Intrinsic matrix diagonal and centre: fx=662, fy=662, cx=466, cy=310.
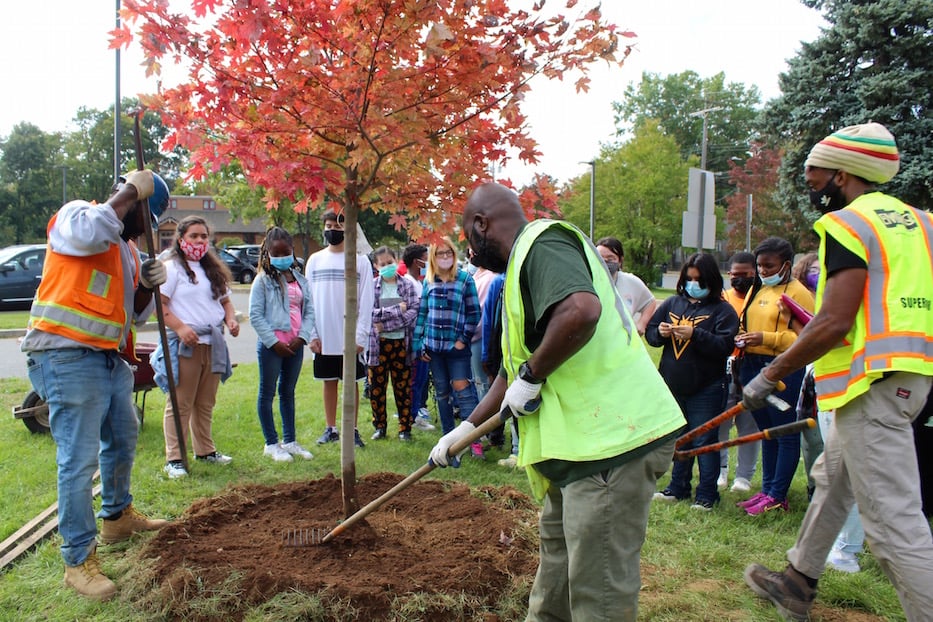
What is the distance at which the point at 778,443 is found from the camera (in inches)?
195

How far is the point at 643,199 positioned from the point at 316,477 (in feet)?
100

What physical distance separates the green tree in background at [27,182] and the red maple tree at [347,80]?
1931 inches

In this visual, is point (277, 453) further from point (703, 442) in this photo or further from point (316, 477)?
Answer: point (703, 442)

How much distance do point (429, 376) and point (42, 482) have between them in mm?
3793

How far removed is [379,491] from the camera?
188 inches

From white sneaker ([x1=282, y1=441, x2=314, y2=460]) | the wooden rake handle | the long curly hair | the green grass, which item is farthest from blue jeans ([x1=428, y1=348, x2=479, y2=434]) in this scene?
the wooden rake handle

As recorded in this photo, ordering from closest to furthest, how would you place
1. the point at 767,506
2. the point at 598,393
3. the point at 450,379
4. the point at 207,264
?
the point at 598,393, the point at 767,506, the point at 207,264, the point at 450,379

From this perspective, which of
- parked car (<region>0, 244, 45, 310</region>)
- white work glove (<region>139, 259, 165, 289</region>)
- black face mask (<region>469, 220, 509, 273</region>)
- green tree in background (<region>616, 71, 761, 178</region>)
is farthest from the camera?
green tree in background (<region>616, 71, 761, 178</region>)

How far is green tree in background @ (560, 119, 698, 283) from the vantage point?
108 feet

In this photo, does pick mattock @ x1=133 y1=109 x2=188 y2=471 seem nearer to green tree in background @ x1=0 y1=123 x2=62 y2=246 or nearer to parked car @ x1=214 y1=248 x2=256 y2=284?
parked car @ x1=214 y1=248 x2=256 y2=284

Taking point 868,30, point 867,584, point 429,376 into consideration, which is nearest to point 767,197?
point 868,30

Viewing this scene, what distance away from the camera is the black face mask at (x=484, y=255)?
268cm

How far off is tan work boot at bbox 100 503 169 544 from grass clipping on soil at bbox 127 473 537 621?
0.24m

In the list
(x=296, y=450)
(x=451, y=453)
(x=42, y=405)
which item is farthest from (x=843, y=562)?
(x=42, y=405)
